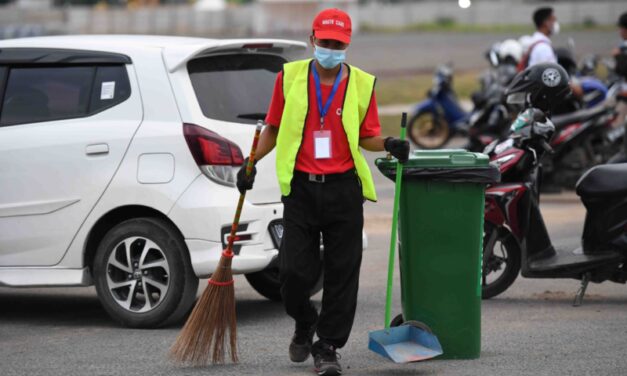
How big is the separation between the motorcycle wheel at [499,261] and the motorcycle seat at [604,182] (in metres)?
0.59

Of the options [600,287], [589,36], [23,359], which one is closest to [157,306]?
[23,359]

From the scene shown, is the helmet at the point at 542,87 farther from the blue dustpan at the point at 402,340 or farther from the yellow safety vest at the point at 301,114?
the yellow safety vest at the point at 301,114

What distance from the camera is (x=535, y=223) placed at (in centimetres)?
879

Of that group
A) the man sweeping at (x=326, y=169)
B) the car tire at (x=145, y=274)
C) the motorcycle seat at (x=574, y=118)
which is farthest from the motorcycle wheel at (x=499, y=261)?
the motorcycle seat at (x=574, y=118)

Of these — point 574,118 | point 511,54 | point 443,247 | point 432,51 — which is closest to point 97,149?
point 443,247

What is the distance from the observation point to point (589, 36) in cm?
5134

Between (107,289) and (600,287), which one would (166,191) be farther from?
(600,287)

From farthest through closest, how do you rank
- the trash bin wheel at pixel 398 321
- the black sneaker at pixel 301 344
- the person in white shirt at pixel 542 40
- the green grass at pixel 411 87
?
1. the green grass at pixel 411 87
2. the person in white shirt at pixel 542 40
3. the trash bin wheel at pixel 398 321
4. the black sneaker at pixel 301 344

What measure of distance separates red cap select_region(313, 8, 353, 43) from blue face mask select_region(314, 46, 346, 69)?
61 millimetres

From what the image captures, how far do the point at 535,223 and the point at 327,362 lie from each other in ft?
9.38

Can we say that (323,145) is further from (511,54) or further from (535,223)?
(511,54)

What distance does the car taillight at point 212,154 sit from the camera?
7.58 m

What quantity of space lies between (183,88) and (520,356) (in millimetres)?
2547

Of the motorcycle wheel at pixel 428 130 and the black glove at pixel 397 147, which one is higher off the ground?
the black glove at pixel 397 147
